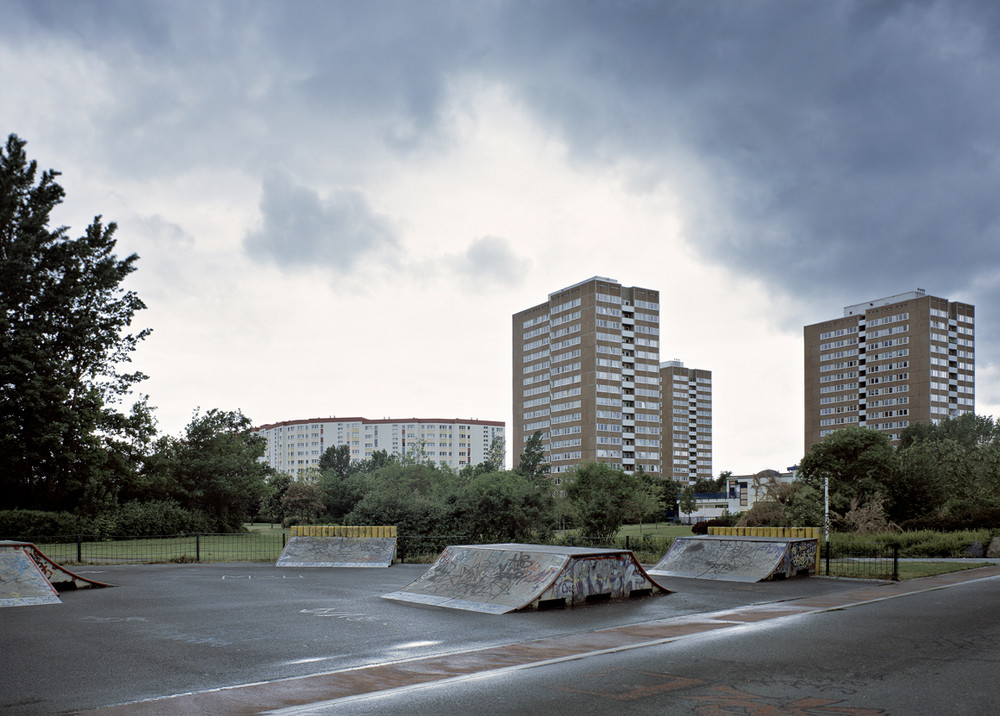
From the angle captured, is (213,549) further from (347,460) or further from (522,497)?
(347,460)

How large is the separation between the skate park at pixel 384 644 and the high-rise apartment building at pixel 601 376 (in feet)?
384

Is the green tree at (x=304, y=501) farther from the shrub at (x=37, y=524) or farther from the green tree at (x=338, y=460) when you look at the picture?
the green tree at (x=338, y=460)

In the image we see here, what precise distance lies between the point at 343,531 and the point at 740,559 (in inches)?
502

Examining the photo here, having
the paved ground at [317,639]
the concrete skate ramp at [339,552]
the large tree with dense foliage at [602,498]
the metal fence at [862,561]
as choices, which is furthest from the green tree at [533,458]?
the paved ground at [317,639]

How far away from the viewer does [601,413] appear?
135 m

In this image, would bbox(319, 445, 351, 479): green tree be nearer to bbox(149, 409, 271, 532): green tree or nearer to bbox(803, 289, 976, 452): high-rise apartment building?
bbox(149, 409, 271, 532): green tree

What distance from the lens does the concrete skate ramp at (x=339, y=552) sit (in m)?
23.6

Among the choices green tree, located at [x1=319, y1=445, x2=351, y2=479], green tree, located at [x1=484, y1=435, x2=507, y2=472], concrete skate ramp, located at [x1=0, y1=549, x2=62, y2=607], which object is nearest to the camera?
concrete skate ramp, located at [x1=0, y1=549, x2=62, y2=607]

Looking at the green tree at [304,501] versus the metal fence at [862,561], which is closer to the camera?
the metal fence at [862,561]

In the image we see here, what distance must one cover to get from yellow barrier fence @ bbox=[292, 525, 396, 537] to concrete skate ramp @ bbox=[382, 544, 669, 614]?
966cm

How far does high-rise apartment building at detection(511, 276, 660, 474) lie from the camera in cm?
13425

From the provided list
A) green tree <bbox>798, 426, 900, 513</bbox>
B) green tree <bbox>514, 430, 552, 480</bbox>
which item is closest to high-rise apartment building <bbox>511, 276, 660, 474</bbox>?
green tree <bbox>514, 430, 552, 480</bbox>

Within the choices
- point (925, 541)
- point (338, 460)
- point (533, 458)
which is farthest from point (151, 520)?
point (338, 460)

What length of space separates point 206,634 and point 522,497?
1919cm
